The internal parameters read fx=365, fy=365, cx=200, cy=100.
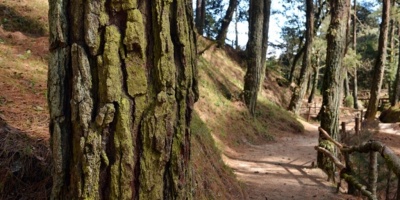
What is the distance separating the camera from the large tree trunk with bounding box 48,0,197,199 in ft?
6.11

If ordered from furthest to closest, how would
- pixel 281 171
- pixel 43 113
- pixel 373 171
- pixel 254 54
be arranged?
pixel 254 54 → pixel 281 171 → pixel 373 171 → pixel 43 113

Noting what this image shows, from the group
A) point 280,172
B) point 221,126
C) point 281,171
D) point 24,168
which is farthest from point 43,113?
point 221,126

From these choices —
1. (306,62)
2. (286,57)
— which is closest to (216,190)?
(306,62)

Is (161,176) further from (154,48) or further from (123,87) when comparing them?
(154,48)

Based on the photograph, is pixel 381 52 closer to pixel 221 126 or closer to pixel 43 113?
pixel 221 126

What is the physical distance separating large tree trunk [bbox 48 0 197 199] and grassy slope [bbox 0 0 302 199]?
1.11 m

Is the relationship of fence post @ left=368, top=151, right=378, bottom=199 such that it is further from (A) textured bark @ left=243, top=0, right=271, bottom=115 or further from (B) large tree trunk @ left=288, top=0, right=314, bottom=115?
(B) large tree trunk @ left=288, top=0, right=314, bottom=115

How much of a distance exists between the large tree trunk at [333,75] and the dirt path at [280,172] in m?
0.74

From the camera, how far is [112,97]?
186 cm

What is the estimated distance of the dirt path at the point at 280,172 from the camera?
277 inches

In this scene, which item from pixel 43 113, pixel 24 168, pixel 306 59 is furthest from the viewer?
pixel 306 59

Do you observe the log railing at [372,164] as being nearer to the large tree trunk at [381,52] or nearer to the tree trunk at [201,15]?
the large tree trunk at [381,52]

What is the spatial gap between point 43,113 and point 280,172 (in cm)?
618

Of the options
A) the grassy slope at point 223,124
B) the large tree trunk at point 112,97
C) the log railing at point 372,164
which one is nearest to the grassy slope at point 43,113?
the grassy slope at point 223,124
